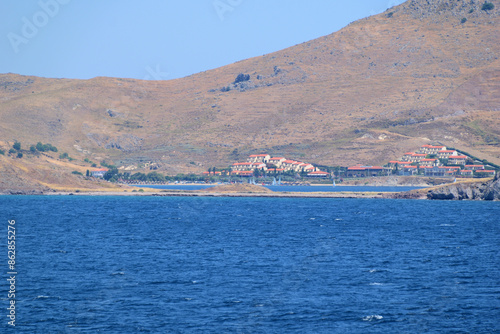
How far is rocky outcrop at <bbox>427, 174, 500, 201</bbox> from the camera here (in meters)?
137

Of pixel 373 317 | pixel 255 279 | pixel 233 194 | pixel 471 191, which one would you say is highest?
pixel 233 194

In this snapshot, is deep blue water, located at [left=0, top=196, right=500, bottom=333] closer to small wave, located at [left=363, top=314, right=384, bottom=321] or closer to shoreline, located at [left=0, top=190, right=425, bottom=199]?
small wave, located at [left=363, top=314, right=384, bottom=321]

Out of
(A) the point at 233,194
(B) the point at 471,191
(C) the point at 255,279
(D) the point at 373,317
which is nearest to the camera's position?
(D) the point at 373,317

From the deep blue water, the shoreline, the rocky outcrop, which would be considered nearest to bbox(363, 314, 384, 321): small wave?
the deep blue water

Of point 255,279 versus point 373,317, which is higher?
point 255,279

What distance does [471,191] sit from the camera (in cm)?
14225


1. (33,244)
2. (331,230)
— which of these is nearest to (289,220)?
(331,230)

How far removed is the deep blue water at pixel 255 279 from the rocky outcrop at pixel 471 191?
191 ft

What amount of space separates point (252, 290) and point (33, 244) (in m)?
29.8

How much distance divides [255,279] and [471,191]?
4234 inches

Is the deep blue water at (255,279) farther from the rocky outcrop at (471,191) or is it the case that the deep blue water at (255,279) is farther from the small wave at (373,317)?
the rocky outcrop at (471,191)

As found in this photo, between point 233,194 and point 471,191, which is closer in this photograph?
point 471,191

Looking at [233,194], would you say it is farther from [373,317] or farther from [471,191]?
[373,317]

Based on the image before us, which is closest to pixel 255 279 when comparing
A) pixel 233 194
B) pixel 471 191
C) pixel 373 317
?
pixel 373 317
